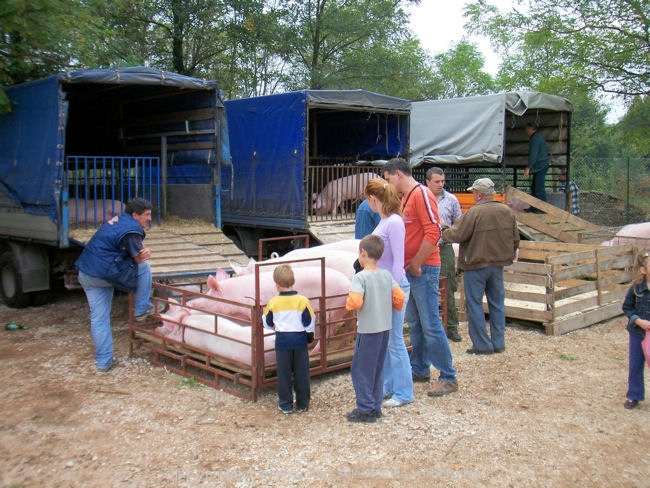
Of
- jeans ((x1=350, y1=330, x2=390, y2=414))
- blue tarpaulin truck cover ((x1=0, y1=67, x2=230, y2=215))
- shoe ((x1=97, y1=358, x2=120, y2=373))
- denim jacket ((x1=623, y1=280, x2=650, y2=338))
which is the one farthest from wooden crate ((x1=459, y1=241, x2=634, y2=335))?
blue tarpaulin truck cover ((x1=0, y1=67, x2=230, y2=215))

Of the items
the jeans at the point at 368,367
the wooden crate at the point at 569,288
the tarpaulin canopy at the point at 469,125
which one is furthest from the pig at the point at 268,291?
the tarpaulin canopy at the point at 469,125

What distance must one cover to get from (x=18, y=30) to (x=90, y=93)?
1859 mm

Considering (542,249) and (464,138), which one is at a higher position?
(464,138)

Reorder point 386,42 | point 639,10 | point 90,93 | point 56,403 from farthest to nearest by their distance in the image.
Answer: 1. point 386,42
2. point 639,10
3. point 90,93
4. point 56,403

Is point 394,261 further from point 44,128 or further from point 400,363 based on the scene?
point 44,128

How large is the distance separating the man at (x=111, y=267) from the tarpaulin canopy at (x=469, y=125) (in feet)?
25.2

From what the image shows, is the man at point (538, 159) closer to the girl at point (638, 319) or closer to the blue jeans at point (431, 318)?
the girl at point (638, 319)

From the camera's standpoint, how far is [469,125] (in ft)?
39.6

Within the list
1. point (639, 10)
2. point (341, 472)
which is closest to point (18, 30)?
point (341, 472)

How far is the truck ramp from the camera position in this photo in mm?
11180

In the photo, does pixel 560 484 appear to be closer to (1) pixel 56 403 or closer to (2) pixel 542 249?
(1) pixel 56 403

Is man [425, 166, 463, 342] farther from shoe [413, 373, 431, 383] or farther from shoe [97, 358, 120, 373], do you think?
shoe [97, 358, 120, 373]

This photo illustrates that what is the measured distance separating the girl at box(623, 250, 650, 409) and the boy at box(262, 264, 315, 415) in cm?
251

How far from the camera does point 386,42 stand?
67.3 feet
